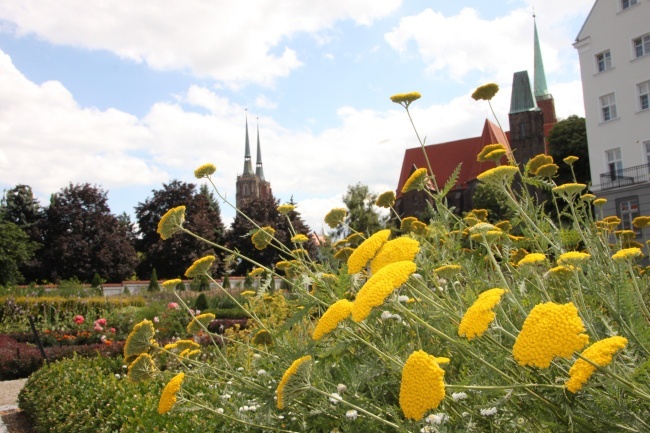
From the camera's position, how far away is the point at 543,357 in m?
1.15

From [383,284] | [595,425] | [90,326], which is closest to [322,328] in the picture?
[383,284]

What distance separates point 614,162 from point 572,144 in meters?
12.6

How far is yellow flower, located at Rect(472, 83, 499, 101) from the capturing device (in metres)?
3.98

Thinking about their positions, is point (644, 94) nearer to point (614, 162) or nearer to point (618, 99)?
point (618, 99)

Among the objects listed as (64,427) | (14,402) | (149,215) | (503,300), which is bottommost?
(14,402)

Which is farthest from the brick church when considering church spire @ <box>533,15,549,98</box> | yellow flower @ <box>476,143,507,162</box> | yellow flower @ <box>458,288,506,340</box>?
yellow flower @ <box>458,288,506,340</box>

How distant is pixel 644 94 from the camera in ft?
72.9

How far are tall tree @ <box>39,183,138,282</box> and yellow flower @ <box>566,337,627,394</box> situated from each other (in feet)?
126

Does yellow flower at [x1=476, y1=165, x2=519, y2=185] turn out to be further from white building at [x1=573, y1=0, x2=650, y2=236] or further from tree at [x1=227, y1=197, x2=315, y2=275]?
tree at [x1=227, y1=197, x2=315, y2=275]

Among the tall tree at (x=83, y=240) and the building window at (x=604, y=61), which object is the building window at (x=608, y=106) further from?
the tall tree at (x=83, y=240)

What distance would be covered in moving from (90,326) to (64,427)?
11342mm

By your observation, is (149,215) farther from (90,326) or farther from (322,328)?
(322,328)

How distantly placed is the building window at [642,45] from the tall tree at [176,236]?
1047 inches

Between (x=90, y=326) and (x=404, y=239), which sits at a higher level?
(x=404, y=239)
